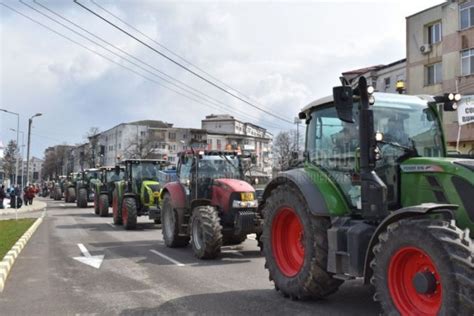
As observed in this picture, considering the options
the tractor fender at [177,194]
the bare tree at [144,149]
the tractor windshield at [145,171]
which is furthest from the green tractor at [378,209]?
the bare tree at [144,149]

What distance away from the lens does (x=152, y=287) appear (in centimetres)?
820

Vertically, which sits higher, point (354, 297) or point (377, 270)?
point (377, 270)

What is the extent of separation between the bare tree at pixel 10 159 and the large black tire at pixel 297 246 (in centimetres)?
7318

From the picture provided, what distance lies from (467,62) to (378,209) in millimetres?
27629

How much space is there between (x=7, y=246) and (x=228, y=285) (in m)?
6.41

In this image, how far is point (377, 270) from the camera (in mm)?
5246

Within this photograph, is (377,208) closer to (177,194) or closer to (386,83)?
(177,194)

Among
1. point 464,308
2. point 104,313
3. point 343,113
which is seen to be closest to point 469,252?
point 464,308

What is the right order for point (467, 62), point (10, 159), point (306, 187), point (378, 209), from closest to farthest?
point (378, 209) → point (306, 187) → point (467, 62) → point (10, 159)

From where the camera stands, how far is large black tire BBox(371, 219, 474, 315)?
14.5 feet

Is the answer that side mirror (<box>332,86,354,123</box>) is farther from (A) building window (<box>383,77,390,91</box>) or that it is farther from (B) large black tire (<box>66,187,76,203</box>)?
(A) building window (<box>383,77,390,91</box>)

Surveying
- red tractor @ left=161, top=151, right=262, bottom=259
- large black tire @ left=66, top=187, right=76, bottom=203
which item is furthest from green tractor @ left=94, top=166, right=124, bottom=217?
large black tire @ left=66, top=187, right=76, bottom=203

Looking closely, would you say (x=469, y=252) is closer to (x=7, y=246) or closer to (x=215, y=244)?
(x=215, y=244)

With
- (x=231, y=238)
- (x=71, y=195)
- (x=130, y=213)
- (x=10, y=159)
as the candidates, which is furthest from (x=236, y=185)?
(x=10, y=159)
